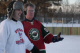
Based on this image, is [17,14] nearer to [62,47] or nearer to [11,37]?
[11,37]

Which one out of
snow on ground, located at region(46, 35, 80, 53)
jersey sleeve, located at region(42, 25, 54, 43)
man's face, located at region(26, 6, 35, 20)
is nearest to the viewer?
man's face, located at region(26, 6, 35, 20)

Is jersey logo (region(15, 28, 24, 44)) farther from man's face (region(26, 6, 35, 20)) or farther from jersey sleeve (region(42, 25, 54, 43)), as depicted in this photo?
jersey sleeve (region(42, 25, 54, 43))

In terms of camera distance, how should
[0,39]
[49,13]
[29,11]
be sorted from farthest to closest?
[49,13], [29,11], [0,39]

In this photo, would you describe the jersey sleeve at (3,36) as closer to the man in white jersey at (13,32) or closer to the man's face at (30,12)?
the man in white jersey at (13,32)

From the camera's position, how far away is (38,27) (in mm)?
3822

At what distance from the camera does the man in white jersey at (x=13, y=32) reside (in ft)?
8.98

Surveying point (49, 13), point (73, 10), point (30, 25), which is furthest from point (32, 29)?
point (73, 10)

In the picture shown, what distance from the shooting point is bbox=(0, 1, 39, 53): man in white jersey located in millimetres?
2738

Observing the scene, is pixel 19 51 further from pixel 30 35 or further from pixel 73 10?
pixel 73 10

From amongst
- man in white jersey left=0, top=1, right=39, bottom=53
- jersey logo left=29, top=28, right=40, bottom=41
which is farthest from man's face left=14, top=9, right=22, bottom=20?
jersey logo left=29, top=28, right=40, bottom=41

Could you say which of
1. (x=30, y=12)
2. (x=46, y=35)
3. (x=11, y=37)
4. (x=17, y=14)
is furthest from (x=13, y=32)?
(x=46, y=35)

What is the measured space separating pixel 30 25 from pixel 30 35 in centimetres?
15

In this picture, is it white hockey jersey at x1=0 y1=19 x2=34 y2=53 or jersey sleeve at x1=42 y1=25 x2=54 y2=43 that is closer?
white hockey jersey at x1=0 y1=19 x2=34 y2=53

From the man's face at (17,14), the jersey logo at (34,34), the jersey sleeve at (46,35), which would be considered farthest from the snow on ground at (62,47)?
the man's face at (17,14)
